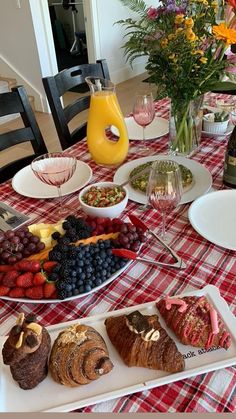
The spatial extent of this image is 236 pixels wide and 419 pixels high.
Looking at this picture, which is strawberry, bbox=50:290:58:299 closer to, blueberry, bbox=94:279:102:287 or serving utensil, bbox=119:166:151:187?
blueberry, bbox=94:279:102:287

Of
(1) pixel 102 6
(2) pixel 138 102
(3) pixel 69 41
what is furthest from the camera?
(3) pixel 69 41

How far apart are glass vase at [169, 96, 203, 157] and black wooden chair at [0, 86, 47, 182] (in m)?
0.56

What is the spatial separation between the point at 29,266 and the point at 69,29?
20.6ft

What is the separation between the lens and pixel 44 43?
139 inches

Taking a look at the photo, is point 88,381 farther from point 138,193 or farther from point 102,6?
point 102,6

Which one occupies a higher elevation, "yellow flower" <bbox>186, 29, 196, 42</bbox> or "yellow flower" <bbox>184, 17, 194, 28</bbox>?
"yellow flower" <bbox>184, 17, 194, 28</bbox>

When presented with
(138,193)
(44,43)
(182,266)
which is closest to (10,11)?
(44,43)

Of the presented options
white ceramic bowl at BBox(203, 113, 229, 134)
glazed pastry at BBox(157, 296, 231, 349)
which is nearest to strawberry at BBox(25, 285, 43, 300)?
glazed pastry at BBox(157, 296, 231, 349)

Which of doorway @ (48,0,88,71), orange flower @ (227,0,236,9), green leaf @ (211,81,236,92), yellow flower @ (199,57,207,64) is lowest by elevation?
doorway @ (48,0,88,71)

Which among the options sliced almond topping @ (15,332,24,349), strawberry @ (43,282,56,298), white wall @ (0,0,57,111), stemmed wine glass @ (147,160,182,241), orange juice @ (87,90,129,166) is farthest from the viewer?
white wall @ (0,0,57,111)

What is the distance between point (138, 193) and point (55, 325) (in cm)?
50

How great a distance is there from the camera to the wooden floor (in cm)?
298

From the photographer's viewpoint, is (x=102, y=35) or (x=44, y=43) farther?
(x=102, y=35)

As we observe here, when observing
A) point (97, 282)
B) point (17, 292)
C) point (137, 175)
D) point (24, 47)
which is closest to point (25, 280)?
point (17, 292)
